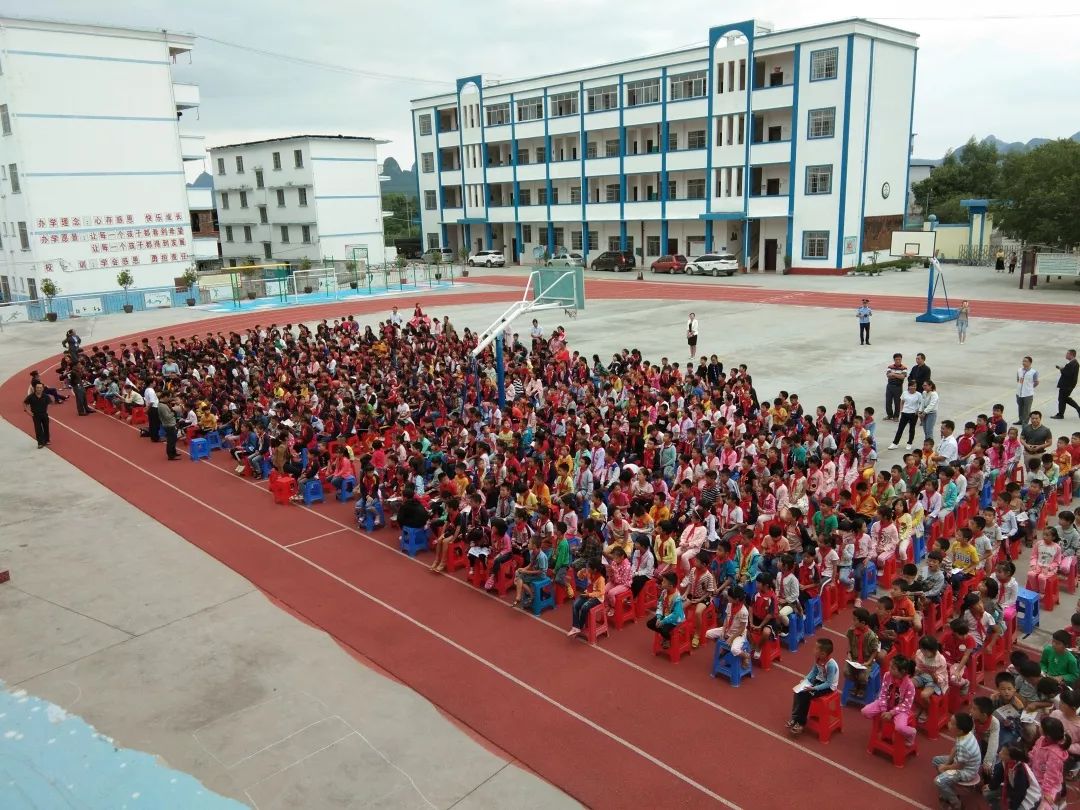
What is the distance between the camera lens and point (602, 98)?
59281 millimetres

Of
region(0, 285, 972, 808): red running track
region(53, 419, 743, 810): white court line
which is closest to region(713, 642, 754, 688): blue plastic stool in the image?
region(0, 285, 972, 808): red running track

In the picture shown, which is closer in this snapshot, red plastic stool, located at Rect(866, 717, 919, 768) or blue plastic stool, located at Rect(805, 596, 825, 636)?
red plastic stool, located at Rect(866, 717, 919, 768)

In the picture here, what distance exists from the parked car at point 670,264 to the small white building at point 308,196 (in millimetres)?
21184

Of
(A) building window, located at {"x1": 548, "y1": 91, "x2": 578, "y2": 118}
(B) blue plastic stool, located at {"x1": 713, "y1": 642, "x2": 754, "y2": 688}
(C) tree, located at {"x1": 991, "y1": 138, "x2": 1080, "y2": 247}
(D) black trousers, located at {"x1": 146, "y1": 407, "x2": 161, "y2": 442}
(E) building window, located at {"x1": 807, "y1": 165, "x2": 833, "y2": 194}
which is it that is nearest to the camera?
(B) blue plastic stool, located at {"x1": 713, "y1": 642, "x2": 754, "y2": 688}

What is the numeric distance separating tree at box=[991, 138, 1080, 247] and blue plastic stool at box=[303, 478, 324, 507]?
1478 inches

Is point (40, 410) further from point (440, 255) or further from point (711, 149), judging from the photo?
point (440, 255)

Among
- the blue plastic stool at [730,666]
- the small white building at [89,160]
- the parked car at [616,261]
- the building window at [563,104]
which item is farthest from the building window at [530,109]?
the blue plastic stool at [730,666]

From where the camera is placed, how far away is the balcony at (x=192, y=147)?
2045 inches

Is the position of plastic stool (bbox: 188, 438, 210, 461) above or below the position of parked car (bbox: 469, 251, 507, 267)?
below

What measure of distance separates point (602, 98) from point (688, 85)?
24.6 feet

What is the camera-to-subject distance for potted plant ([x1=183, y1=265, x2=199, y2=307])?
47.5 metres

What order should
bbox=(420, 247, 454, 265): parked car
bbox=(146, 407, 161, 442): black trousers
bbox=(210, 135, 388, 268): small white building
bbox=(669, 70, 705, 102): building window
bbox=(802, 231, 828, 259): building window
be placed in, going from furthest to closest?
bbox=(420, 247, 454, 265): parked car
bbox=(210, 135, 388, 268): small white building
bbox=(669, 70, 705, 102): building window
bbox=(802, 231, 828, 259): building window
bbox=(146, 407, 161, 442): black trousers

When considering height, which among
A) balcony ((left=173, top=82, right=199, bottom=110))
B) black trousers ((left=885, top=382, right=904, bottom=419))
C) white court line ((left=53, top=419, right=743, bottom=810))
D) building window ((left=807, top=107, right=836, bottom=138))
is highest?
balcony ((left=173, top=82, right=199, bottom=110))

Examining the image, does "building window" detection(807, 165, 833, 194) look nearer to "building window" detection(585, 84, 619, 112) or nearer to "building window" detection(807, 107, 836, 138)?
"building window" detection(807, 107, 836, 138)
